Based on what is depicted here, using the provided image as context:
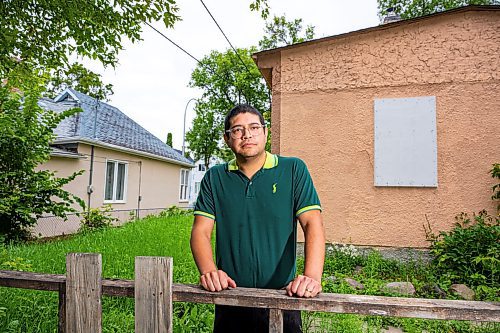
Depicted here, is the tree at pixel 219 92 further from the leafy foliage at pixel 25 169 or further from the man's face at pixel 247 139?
the man's face at pixel 247 139

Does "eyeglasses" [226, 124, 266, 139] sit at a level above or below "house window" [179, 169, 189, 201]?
below

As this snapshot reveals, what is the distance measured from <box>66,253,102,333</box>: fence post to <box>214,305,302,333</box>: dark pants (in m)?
0.52

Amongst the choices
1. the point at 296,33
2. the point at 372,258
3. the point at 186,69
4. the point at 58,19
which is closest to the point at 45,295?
the point at 58,19

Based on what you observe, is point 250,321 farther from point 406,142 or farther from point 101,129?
point 101,129

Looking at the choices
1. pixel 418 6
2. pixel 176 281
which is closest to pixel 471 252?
pixel 176 281

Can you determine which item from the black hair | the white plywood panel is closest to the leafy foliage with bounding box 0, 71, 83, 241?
the white plywood panel

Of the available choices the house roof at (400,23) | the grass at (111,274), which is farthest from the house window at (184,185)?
the house roof at (400,23)

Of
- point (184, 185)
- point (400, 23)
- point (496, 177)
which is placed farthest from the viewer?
point (184, 185)

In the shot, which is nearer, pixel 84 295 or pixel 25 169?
pixel 84 295

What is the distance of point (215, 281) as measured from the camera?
53.7 inches

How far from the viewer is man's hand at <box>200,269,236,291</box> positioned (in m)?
1.36

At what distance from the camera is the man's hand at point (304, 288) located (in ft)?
4.20

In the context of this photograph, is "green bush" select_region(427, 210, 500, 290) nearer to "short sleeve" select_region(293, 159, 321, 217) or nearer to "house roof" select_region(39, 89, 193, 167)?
"short sleeve" select_region(293, 159, 321, 217)

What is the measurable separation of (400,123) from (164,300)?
552cm
